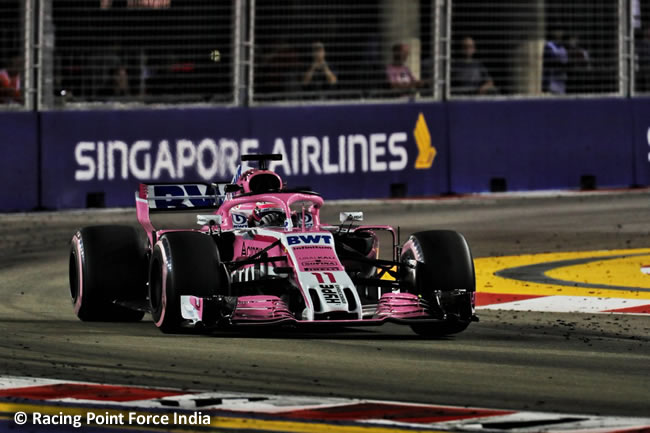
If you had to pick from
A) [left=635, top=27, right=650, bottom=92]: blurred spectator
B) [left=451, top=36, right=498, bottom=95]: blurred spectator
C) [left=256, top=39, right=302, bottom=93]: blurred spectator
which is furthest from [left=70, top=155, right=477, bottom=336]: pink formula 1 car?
[left=635, top=27, right=650, bottom=92]: blurred spectator

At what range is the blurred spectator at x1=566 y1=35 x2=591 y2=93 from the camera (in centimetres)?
2038

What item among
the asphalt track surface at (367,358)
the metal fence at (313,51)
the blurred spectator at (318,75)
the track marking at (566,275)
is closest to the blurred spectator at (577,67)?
the metal fence at (313,51)

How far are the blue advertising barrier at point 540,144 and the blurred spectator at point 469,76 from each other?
19 centimetres

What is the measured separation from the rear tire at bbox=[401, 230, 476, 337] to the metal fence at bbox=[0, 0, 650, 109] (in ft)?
28.4

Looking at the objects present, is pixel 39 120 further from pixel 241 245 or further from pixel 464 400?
pixel 464 400

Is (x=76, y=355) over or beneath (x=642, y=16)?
beneath

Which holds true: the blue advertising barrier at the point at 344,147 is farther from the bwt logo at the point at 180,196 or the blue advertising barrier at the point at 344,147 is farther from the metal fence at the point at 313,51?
the bwt logo at the point at 180,196

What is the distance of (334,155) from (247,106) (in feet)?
3.88

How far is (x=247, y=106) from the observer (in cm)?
1859

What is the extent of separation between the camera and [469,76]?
1980 cm

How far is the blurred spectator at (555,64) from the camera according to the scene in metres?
20.2

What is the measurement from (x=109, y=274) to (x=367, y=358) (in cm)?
235

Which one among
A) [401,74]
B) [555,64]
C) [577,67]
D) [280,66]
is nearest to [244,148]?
[280,66]

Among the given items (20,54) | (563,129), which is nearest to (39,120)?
(20,54)
